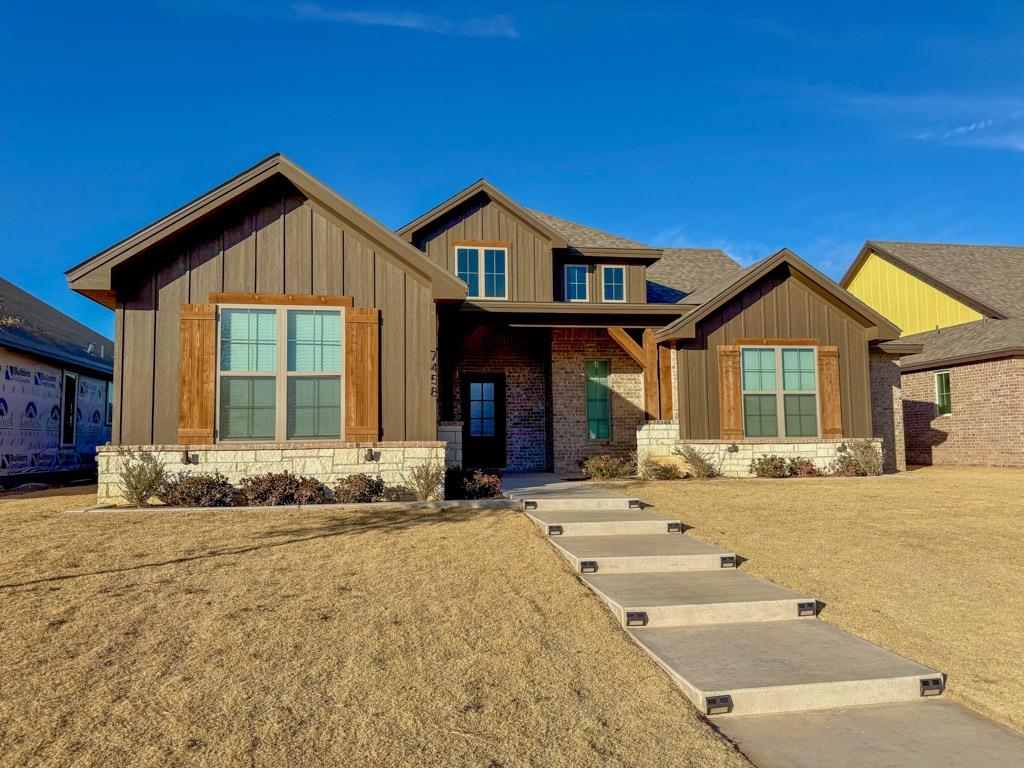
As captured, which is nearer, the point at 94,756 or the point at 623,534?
the point at 94,756

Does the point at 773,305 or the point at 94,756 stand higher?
the point at 773,305

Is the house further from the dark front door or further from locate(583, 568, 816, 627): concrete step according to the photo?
locate(583, 568, 816, 627): concrete step

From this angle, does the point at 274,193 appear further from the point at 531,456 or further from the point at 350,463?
the point at 531,456

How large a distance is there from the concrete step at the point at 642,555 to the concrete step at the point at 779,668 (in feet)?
4.15

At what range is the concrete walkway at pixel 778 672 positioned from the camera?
3.12m

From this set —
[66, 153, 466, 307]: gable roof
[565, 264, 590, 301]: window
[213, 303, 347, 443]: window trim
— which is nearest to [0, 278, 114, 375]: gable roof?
[66, 153, 466, 307]: gable roof

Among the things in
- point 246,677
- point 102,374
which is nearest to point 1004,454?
point 246,677

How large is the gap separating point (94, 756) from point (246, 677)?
0.87 m

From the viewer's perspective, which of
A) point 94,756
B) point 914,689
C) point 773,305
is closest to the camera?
point 94,756

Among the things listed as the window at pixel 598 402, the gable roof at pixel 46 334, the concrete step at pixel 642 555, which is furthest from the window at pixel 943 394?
the gable roof at pixel 46 334

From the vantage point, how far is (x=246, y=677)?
11.9 ft

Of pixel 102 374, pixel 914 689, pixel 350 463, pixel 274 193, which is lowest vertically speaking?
pixel 914 689

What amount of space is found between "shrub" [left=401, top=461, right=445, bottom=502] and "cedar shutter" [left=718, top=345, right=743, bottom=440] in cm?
642

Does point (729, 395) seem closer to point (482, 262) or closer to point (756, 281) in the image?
point (756, 281)
